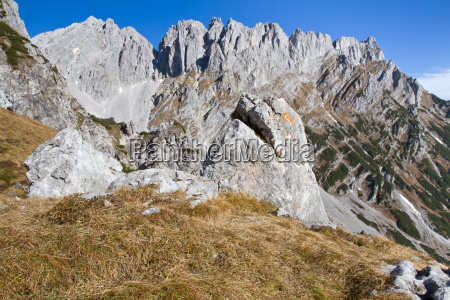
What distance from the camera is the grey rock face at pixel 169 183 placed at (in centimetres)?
1034

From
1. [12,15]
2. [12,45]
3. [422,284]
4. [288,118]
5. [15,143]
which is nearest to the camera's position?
[422,284]

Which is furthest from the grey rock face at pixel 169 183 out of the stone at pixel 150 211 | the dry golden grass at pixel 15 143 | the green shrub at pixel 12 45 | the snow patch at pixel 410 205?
the snow patch at pixel 410 205

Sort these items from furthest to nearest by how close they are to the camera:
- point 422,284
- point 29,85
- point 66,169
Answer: point 29,85
point 66,169
point 422,284

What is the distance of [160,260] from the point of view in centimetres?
457

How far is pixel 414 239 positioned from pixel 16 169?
21314cm

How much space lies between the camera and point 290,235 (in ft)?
24.8

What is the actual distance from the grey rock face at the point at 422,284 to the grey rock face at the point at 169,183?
271 inches

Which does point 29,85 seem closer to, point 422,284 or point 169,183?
point 169,183

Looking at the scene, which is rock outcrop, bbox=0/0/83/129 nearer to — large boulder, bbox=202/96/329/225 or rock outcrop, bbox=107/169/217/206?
rock outcrop, bbox=107/169/217/206

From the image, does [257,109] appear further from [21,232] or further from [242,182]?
[21,232]

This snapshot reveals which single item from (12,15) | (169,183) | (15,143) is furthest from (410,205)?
(12,15)

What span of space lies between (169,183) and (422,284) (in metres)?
8.94

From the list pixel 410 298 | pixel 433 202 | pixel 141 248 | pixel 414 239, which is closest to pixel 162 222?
pixel 141 248

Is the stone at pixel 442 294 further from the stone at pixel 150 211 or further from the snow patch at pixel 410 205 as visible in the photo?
the snow patch at pixel 410 205
